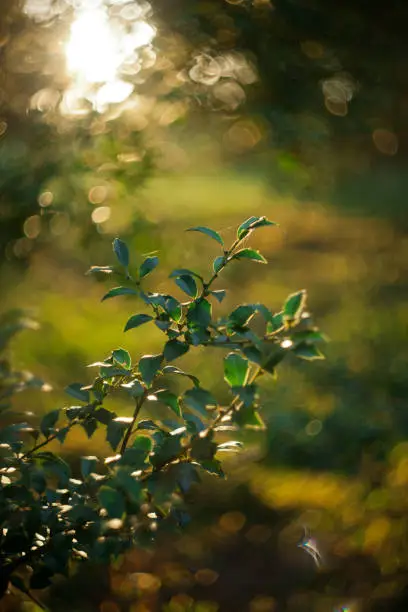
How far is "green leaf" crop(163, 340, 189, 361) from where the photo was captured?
39.9 inches

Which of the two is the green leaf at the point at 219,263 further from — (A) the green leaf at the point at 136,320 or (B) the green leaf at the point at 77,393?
(B) the green leaf at the point at 77,393

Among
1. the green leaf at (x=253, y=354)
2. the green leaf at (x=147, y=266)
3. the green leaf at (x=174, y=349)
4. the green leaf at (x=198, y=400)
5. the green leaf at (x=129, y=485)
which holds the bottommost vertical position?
the green leaf at (x=129, y=485)

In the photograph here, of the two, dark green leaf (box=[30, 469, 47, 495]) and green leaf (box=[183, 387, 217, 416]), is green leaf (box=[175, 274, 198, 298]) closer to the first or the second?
green leaf (box=[183, 387, 217, 416])

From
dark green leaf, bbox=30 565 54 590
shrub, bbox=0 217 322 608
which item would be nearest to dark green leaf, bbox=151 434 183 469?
shrub, bbox=0 217 322 608

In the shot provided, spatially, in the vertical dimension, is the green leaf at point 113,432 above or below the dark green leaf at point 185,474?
below

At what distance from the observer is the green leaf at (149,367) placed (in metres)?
1.04

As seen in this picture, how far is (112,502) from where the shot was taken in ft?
3.03

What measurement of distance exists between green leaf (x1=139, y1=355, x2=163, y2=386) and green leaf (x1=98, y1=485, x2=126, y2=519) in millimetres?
170

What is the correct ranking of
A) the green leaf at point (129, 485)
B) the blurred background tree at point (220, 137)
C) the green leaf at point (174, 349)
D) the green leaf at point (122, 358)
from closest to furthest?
the green leaf at point (129, 485), the green leaf at point (174, 349), the green leaf at point (122, 358), the blurred background tree at point (220, 137)

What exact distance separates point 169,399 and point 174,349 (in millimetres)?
93

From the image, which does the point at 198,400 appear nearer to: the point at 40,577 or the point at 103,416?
the point at 103,416

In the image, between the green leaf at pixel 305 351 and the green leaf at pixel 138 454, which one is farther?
the green leaf at pixel 138 454

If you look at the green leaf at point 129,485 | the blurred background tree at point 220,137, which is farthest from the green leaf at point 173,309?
the blurred background tree at point 220,137

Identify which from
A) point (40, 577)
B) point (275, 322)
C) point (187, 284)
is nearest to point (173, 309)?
point (187, 284)
